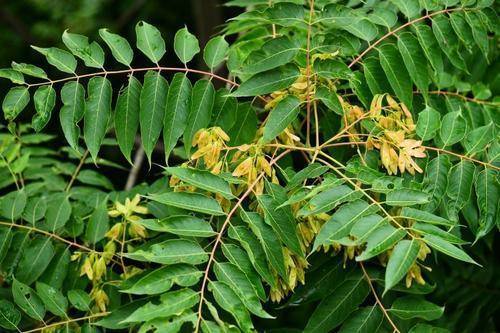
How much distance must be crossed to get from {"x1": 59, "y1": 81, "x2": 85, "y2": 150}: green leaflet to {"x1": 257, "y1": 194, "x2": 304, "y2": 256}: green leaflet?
1.90ft

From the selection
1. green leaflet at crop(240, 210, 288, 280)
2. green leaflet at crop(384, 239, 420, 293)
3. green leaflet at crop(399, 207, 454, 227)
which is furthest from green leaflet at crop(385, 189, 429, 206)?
green leaflet at crop(240, 210, 288, 280)

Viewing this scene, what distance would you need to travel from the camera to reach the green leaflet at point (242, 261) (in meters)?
1.69

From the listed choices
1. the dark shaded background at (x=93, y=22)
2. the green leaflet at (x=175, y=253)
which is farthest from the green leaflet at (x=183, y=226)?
the dark shaded background at (x=93, y=22)

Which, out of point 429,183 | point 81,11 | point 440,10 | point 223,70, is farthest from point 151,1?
point 429,183

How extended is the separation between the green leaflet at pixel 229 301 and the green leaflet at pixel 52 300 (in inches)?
24.1

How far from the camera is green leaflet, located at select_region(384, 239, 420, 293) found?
4.76ft

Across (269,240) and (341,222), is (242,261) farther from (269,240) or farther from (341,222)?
(341,222)

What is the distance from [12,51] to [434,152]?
566 cm

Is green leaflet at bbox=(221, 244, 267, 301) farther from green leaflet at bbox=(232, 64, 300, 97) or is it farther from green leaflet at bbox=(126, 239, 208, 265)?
green leaflet at bbox=(232, 64, 300, 97)

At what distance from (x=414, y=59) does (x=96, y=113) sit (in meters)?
1.00

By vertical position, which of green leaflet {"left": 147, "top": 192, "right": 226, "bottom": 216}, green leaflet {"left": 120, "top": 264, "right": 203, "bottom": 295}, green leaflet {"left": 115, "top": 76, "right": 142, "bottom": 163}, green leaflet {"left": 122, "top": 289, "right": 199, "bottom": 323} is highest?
green leaflet {"left": 115, "top": 76, "right": 142, "bottom": 163}

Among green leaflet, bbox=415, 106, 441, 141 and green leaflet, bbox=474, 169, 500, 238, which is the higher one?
green leaflet, bbox=415, 106, 441, 141

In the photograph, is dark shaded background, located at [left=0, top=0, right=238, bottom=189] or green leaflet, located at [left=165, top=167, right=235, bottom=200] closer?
green leaflet, located at [left=165, top=167, right=235, bottom=200]

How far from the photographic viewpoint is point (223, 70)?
5027 millimetres
